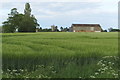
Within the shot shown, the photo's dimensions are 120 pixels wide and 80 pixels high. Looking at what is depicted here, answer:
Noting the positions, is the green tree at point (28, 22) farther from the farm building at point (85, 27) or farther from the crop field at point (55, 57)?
the farm building at point (85, 27)

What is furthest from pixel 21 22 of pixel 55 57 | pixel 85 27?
pixel 85 27

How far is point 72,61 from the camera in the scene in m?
3.73

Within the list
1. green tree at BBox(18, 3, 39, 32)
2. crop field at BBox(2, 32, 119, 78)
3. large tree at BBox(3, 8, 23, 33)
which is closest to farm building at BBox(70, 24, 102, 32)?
crop field at BBox(2, 32, 119, 78)

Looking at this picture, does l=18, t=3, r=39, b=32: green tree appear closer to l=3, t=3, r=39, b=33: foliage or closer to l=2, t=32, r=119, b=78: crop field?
l=3, t=3, r=39, b=33: foliage

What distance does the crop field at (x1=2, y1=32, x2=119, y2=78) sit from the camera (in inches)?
141

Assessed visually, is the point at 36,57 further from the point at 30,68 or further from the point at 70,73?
the point at 70,73

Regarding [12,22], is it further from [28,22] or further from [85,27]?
[85,27]

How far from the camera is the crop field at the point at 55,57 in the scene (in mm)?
3592

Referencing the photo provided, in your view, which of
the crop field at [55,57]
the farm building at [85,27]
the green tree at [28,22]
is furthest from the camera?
the farm building at [85,27]

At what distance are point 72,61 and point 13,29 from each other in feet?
3.84

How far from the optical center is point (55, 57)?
3684 millimetres

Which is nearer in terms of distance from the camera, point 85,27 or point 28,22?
point 28,22

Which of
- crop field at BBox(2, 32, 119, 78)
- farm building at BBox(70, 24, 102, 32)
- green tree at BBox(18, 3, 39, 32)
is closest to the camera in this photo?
crop field at BBox(2, 32, 119, 78)

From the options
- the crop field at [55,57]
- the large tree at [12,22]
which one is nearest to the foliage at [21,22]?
the large tree at [12,22]
